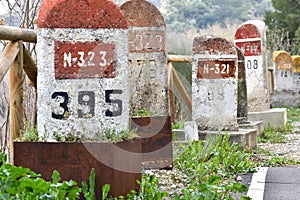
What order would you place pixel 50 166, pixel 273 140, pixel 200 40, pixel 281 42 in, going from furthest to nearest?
1. pixel 281 42
2. pixel 273 140
3. pixel 200 40
4. pixel 50 166

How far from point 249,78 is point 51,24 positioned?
8.81m

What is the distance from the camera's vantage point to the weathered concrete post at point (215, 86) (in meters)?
8.36

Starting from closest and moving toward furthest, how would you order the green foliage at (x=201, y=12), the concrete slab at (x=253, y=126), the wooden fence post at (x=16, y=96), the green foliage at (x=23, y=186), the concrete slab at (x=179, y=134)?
the green foliage at (x=23, y=186) → the wooden fence post at (x=16, y=96) → the concrete slab at (x=179, y=134) → the concrete slab at (x=253, y=126) → the green foliage at (x=201, y=12)

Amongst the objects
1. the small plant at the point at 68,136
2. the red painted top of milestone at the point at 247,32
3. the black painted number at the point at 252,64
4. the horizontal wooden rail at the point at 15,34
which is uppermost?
the red painted top of milestone at the point at 247,32

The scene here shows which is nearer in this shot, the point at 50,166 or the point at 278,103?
the point at 50,166

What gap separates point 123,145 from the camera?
412 centimetres

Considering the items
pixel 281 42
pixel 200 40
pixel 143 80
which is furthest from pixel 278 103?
pixel 143 80

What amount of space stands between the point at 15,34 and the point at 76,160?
1424 millimetres

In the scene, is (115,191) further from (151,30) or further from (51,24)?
(151,30)

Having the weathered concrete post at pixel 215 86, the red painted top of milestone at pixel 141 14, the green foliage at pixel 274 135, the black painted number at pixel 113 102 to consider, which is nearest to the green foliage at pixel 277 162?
the weathered concrete post at pixel 215 86

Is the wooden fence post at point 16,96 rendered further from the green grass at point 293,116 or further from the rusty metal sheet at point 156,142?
the green grass at point 293,116

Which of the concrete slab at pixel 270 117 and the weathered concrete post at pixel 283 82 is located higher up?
the weathered concrete post at pixel 283 82

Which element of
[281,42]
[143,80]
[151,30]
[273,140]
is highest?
[281,42]

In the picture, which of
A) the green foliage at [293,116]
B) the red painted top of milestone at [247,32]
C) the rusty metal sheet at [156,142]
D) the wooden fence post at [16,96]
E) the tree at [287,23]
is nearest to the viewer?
the wooden fence post at [16,96]
